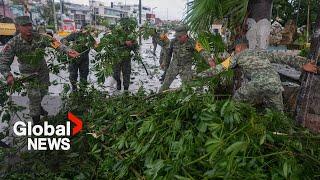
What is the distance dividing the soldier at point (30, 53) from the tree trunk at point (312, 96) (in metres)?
3.00

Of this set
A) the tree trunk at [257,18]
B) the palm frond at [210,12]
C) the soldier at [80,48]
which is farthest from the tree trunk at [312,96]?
the soldier at [80,48]

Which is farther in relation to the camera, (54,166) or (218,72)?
(218,72)

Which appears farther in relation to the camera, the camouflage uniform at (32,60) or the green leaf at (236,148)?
the camouflage uniform at (32,60)

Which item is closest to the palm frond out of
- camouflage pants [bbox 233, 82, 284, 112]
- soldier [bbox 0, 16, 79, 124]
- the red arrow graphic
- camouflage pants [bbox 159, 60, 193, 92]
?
camouflage pants [bbox 233, 82, 284, 112]

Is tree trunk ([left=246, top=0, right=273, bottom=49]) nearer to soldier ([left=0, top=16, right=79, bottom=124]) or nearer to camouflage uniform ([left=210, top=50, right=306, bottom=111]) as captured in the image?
camouflage uniform ([left=210, top=50, right=306, bottom=111])

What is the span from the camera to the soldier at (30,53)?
4723 mm

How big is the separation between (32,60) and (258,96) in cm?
286

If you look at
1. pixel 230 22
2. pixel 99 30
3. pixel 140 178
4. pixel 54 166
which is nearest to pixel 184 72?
pixel 99 30

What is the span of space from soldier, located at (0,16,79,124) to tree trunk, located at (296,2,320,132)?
118 inches

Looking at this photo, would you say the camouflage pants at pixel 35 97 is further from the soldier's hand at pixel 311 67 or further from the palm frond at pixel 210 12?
the soldier's hand at pixel 311 67

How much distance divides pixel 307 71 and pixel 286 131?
1369 millimetres

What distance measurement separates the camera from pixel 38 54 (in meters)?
4.56

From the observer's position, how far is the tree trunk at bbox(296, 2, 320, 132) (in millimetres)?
3771

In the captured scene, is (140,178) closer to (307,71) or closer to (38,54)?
(307,71)
